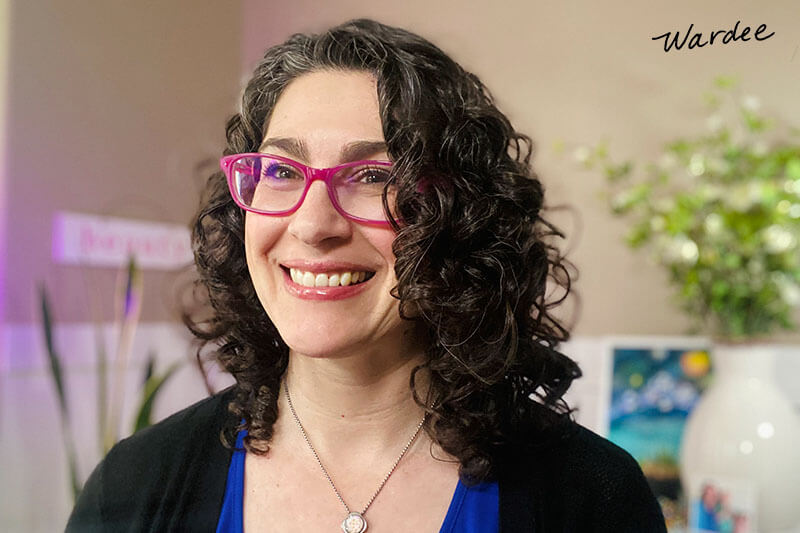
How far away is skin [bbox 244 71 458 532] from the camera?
73 centimetres

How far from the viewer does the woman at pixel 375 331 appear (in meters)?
0.73

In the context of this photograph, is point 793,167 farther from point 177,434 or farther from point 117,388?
point 117,388

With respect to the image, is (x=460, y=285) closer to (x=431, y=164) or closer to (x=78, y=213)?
(x=431, y=164)

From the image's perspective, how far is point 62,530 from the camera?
37.9 inches

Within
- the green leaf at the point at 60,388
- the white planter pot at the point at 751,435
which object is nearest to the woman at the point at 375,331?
the white planter pot at the point at 751,435

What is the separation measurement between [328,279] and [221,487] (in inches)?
11.0

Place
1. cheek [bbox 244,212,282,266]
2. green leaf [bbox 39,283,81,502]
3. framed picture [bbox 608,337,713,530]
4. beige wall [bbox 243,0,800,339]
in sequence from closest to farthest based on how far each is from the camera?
1. beige wall [bbox 243,0,800,339]
2. cheek [bbox 244,212,282,266]
3. framed picture [bbox 608,337,713,530]
4. green leaf [bbox 39,283,81,502]

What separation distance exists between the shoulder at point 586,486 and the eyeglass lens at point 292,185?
0.35 metres

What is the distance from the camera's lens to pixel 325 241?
Answer: 73 centimetres

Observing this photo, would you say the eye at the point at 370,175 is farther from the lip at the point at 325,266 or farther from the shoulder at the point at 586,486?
the shoulder at the point at 586,486

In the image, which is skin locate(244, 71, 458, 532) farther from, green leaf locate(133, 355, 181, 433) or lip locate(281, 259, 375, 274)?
green leaf locate(133, 355, 181, 433)

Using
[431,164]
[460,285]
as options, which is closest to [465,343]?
[460,285]

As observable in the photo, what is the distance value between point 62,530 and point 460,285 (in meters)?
0.64

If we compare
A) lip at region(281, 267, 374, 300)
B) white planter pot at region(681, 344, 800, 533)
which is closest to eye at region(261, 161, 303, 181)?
lip at region(281, 267, 374, 300)
